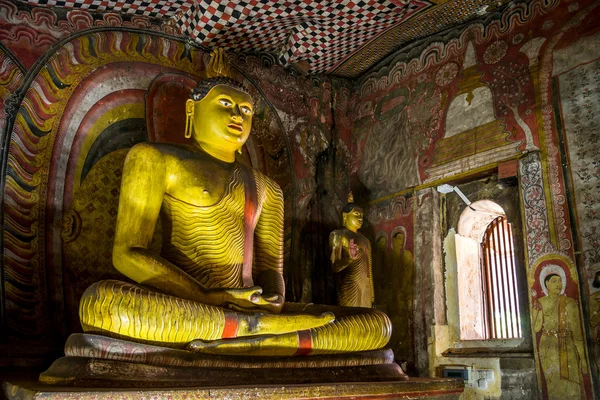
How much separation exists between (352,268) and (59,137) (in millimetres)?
2530

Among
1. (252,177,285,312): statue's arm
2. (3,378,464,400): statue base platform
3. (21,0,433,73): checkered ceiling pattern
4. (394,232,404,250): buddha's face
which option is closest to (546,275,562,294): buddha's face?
(3,378,464,400): statue base platform

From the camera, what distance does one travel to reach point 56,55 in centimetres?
396

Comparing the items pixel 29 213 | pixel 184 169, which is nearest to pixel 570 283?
pixel 184 169

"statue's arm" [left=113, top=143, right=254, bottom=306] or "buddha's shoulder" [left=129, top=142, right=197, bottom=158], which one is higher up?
"buddha's shoulder" [left=129, top=142, right=197, bottom=158]

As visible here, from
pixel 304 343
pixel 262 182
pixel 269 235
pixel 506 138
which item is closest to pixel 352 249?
pixel 269 235

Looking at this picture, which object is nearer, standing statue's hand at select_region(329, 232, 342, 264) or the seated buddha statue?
the seated buddha statue

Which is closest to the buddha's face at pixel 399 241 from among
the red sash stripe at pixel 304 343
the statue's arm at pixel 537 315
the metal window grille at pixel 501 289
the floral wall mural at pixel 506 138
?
the floral wall mural at pixel 506 138

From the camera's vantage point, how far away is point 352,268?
468 centimetres

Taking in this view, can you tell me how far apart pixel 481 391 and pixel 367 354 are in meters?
1.41

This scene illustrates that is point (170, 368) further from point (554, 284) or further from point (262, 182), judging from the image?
point (554, 284)

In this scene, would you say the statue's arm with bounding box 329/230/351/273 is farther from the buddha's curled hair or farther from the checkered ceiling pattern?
the checkered ceiling pattern

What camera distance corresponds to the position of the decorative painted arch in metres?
3.57

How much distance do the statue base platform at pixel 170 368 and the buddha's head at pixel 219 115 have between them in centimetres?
155

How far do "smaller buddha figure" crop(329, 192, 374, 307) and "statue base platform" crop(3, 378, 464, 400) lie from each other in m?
1.61
